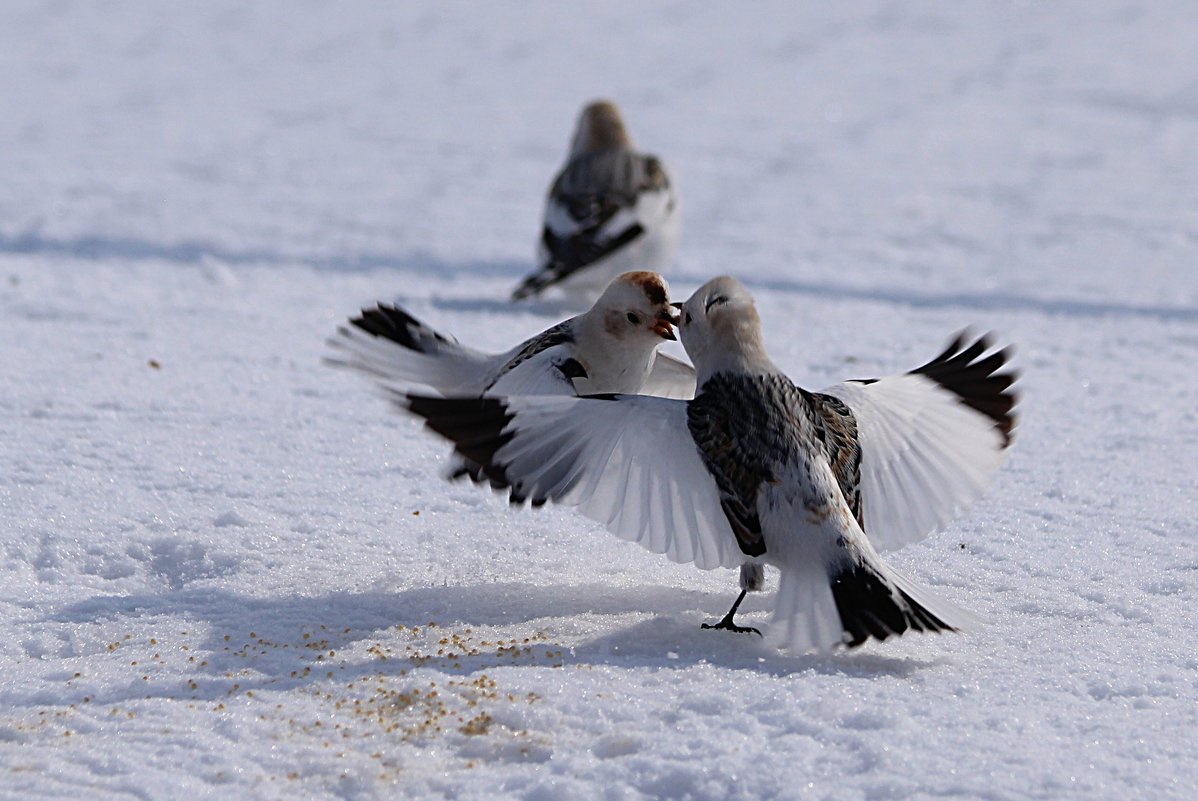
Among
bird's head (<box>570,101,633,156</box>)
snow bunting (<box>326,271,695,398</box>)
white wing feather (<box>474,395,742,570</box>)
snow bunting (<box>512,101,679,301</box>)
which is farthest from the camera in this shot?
bird's head (<box>570,101,633,156</box>)

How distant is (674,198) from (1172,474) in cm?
369

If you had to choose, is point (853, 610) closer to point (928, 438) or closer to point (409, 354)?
point (928, 438)

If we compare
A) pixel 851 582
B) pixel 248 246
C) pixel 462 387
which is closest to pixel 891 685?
pixel 851 582

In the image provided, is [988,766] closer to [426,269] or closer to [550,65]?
[426,269]

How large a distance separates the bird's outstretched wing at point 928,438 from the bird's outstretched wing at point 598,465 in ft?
1.38

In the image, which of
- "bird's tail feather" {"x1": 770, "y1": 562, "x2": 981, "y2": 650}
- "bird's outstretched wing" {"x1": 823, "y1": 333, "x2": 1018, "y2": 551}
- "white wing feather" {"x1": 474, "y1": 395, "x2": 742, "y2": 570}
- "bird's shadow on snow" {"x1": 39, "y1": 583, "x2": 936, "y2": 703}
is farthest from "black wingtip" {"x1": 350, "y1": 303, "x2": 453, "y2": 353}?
"bird's tail feather" {"x1": 770, "y1": 562, "x2": 981, "y2": 650}

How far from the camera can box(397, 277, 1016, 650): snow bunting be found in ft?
11.0

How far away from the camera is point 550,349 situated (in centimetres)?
419

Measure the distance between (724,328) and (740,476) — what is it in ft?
1.28

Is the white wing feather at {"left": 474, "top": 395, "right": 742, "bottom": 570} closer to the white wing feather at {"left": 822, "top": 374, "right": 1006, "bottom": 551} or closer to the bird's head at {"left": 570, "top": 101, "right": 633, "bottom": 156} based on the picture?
the white wing feather at {"left": 822, "top": 374, "right": 1006, "bottom": 551}

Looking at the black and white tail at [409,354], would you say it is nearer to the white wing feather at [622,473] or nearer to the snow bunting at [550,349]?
the snow bunting at [550,349]

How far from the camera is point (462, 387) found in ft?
14.4

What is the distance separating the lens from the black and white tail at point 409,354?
Result: 434cm

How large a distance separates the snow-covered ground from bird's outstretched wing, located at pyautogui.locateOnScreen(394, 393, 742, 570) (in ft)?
0.80
